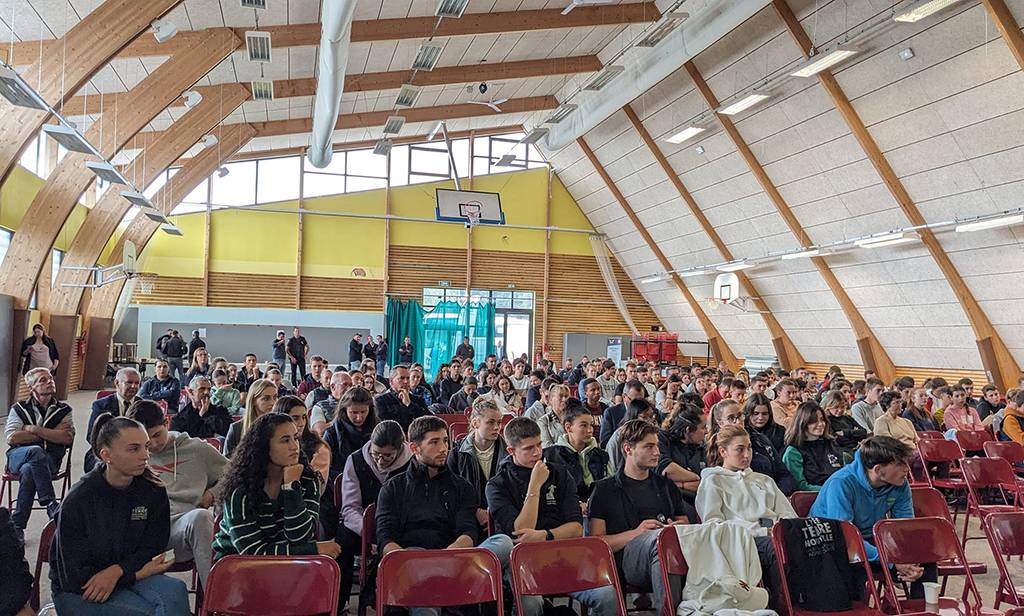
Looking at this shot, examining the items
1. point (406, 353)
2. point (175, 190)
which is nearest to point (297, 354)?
point (406, 353)

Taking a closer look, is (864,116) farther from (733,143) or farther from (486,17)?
(486,17)

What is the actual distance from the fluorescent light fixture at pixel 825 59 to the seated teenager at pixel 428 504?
761 centimetres

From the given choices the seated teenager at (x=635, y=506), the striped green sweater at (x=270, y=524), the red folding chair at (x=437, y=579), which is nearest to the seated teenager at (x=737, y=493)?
the seated teenager at (x=635, y=506)

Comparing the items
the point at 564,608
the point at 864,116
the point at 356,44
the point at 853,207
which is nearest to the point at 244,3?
the point at 356,44

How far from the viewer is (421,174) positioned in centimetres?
1984

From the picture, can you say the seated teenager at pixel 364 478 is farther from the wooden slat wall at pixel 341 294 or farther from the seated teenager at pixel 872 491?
the wooden slat wall at pixel 341 294

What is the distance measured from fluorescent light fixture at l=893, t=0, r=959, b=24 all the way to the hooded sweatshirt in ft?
27.2

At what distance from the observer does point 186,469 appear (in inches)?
161

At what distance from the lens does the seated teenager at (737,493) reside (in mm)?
4020

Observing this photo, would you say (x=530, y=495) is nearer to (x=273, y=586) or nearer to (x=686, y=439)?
(x=273, y=586)

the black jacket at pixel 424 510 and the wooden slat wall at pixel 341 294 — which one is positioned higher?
the wooden slat wall at pixel 341 294

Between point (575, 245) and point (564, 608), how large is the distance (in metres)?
18.0

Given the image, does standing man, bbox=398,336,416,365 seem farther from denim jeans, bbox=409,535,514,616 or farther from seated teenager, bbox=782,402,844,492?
denim jeans, bbox=409,535,514,616

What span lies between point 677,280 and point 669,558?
16192 millimetres
